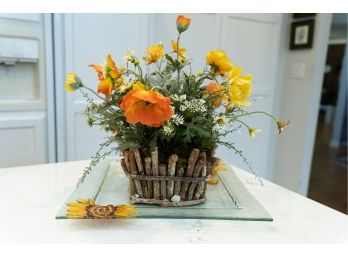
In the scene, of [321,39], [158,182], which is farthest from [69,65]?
[321,39]

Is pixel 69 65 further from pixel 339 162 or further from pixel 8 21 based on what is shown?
pixel 339 162

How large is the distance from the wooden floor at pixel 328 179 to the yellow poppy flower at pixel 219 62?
204 cm

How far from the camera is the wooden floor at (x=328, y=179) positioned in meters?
2.49

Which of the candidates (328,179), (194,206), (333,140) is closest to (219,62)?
(194,206)

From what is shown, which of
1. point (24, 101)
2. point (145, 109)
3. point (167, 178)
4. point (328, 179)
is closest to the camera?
point (145, 109)

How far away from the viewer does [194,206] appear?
746 mm

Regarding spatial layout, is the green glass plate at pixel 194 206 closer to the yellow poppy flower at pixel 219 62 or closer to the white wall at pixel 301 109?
the yellow poppy flower at pixel 219 62

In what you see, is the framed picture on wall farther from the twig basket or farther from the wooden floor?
the twig basket

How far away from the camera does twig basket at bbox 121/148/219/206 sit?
699mm

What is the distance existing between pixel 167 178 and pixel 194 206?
0.11 meters

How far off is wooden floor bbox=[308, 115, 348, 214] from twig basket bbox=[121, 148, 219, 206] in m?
2.03

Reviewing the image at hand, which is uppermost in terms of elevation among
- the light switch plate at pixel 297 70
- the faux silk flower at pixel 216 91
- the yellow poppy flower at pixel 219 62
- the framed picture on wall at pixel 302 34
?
the framed picture on wall at pixel 302 34

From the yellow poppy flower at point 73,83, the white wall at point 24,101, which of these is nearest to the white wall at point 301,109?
the white wall at point 24,101

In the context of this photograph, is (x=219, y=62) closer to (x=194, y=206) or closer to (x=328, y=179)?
(x=194, y=206)
